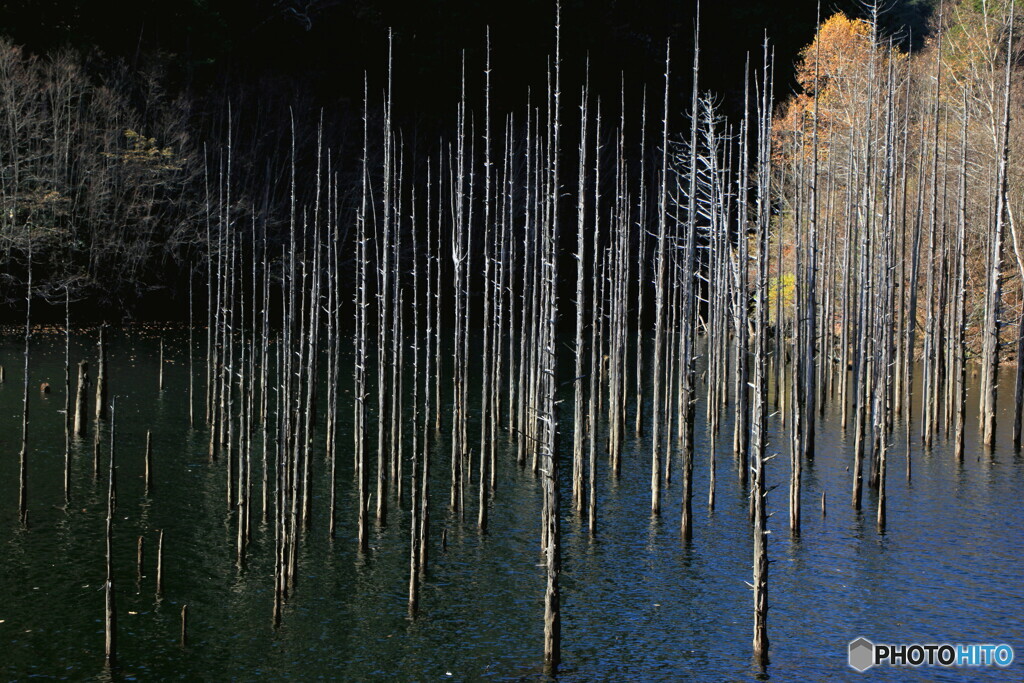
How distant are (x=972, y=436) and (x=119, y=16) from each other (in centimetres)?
4670

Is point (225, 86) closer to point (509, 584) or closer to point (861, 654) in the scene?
point (509, 584)

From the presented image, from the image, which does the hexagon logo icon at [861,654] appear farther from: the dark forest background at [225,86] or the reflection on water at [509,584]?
the dark forest background at [225,86]

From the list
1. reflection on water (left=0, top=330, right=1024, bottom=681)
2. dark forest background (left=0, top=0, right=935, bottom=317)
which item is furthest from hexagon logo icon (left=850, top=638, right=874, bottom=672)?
dark forest background (left=0, top=0, right=935, bottom=317)

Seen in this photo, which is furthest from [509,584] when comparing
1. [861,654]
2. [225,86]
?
[225,86]

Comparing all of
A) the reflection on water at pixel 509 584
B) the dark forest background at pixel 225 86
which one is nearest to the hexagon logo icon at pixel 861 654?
the reflection on water at pixel 509 584

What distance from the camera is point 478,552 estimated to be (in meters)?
17.6

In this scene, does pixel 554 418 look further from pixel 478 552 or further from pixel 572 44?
pixel 572 44

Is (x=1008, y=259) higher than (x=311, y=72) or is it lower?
lower

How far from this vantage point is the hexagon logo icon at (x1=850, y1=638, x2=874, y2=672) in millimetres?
13521

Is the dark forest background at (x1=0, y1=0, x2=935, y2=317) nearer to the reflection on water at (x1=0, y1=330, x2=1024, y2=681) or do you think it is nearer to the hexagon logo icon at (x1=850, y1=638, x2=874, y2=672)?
the reflection on water at (x1=0, y1=330, x2=1024, y2=681)

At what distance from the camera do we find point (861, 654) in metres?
13.8

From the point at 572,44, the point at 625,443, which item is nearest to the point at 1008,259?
the point at 625,443

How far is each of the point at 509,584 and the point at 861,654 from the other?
522 cm

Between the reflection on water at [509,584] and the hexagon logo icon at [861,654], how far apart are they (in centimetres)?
19
